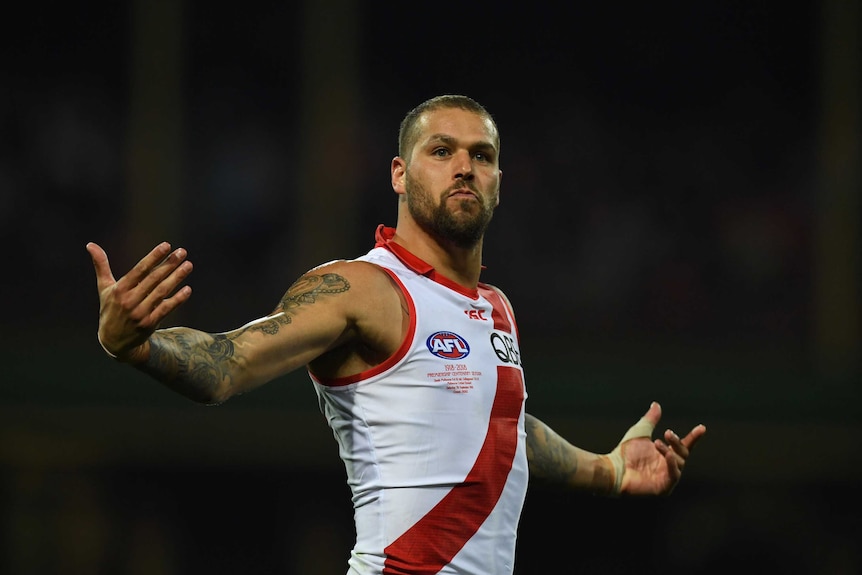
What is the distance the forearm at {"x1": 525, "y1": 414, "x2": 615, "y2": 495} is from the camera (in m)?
4.25

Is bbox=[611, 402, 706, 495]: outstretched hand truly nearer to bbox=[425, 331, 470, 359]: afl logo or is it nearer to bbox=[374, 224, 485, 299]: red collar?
bbox=[374, 224, 485, 299]: red collar

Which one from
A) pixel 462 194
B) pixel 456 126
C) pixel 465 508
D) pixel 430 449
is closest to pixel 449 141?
pixel 456 126

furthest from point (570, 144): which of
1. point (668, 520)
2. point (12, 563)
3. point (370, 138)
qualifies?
point (12, 563)

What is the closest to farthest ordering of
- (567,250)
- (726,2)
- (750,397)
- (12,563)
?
1. (12,563)
2. (750,397)
3. (567,250)
4. (726,2)

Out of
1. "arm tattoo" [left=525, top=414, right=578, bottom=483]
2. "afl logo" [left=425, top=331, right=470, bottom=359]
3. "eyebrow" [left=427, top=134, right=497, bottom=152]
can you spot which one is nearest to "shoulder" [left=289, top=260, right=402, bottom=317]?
"afl logo" [left=425, top=331, right=470, bottom=359]

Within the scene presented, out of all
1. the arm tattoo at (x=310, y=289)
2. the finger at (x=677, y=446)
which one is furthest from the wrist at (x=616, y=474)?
the arm tattoo at (x=310, y=289)

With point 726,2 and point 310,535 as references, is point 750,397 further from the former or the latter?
point 726,2

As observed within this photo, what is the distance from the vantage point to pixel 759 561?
8.23 m

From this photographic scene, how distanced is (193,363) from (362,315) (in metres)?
0.60

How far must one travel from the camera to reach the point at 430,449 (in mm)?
3572

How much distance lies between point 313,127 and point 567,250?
2.56m

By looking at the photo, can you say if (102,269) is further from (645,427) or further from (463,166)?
(645,427)

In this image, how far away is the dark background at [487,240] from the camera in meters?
8.26

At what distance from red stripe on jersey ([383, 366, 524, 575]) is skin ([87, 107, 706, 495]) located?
409 mm
